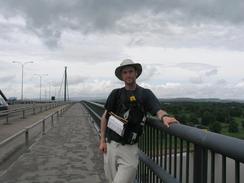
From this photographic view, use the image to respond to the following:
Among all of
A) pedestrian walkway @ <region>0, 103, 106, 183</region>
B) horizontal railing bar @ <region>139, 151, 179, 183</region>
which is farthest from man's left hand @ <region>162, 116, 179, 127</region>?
pedestrian walkway @ <region>0, 103, 106, 183</region>

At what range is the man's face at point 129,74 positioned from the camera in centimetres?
524

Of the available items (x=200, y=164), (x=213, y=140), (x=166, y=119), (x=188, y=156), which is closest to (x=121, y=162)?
(x=166, y=119)

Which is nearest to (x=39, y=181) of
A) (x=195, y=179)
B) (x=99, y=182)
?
(x=99, y=182)

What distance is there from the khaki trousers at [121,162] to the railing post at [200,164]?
1264mm

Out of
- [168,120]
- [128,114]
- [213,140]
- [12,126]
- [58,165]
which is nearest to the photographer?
[213,140]

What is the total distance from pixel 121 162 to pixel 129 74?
1.00 meters

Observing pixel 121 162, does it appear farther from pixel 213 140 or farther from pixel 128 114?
pixel 213 140

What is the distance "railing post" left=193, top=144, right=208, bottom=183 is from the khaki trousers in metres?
1.26

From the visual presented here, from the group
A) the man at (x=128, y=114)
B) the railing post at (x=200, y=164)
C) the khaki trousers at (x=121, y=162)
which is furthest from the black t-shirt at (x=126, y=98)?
the railing post at (x=200, y=164)

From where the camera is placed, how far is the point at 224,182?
3336mm

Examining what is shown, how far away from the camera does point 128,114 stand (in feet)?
17.1

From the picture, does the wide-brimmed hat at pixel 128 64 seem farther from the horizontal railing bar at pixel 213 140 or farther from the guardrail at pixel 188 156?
the horizontal railing bar at pixel 213 140

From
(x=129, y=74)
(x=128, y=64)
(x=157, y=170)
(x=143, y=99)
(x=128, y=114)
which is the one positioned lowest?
(x=157, y=170)

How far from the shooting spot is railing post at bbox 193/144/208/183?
383 centimetres
